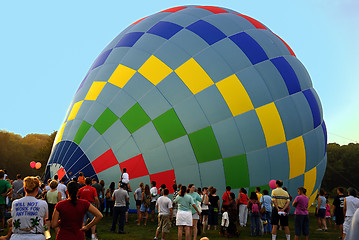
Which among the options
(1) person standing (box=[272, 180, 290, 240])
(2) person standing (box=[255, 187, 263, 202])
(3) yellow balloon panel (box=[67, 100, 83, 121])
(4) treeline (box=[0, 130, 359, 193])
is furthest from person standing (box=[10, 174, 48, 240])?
(4) treeline (box=[0, 130, 359, 193])

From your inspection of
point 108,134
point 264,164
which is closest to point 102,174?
point 108,134

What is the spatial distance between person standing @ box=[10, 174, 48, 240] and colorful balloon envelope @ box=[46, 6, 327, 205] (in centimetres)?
748

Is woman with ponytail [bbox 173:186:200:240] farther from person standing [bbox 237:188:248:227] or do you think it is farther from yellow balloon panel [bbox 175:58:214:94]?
yellow balloon panel [bbox 175:58:214:94]

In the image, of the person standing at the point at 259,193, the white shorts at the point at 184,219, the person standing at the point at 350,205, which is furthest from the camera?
the person standing at the point at 259,193

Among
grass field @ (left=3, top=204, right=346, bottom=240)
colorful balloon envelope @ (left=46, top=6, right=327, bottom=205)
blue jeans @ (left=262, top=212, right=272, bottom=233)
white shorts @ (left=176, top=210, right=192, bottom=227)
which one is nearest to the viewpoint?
white shorts @ (left=176, top=210, right=192, bottom=227)

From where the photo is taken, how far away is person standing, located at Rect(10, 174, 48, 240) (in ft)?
14.4

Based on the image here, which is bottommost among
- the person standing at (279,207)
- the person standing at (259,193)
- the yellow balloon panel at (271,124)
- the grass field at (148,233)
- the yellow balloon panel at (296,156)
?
the grass field at (148,233)

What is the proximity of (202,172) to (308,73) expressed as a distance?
23.8 feet

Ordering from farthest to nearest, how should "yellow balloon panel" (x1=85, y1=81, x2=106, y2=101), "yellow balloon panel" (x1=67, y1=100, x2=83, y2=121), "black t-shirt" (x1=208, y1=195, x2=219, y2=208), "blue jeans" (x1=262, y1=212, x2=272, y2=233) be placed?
"yellow balloon panel" (x1=67, y1=100, x2=83, y2=121) → "yellow balloon panel" (x1=85, y1=81, x2=106, y2=101) → "blue jeans" (x1=262, y1=212, x2=272, y2=233) → "black t-shirt" (x1=208, y1=195, x2=219, y2=208)

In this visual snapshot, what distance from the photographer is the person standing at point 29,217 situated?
4.40 meters

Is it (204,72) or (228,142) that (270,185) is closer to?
(228,142)

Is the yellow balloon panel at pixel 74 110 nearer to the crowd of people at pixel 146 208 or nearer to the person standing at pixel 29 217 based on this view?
the crowd of people at pixel 146 208

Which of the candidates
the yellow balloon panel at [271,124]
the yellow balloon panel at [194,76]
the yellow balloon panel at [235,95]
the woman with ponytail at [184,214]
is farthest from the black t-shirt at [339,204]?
Answer: the yellow balloon panel at [194,76]

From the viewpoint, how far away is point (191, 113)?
39.9 feet
